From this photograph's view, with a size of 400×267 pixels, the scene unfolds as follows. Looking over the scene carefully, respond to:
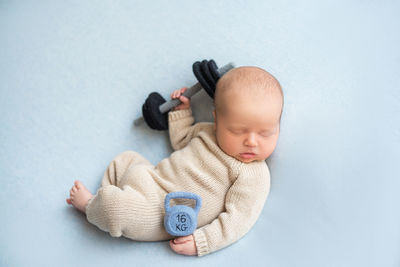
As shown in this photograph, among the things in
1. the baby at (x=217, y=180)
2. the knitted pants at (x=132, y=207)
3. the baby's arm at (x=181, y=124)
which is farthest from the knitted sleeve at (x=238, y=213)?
the baby's arm at (x=181, y=124)

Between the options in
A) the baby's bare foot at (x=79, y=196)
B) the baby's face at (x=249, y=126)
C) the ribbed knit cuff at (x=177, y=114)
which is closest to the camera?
the baby's face at (x=249, y=126)

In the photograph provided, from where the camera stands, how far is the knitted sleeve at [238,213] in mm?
984

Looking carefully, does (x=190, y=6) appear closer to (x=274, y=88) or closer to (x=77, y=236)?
(x=274, y=88)

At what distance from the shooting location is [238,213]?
1.00 meters

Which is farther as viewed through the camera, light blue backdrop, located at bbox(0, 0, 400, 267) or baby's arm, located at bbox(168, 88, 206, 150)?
baby's arm, located at bbox(168, 88, 206, 150)

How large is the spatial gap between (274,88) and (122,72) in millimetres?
498

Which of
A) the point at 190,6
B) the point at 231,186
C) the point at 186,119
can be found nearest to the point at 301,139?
the point at 231,186

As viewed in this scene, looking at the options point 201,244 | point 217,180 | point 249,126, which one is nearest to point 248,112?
point 249,126

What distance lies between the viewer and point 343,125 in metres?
1.01

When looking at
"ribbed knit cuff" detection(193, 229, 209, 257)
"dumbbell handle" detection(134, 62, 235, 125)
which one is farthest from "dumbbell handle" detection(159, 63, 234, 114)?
"ribbed knit cuff" detection(193, 229, 209, 257)

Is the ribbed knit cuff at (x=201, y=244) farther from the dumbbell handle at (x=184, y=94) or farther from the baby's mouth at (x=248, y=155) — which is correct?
the dumbbell handle at (x=184, y=94)

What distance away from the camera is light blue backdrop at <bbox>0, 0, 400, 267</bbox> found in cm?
96

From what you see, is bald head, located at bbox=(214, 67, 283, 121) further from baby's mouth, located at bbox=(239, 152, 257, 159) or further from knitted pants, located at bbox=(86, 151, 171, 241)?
knitted pants, located at bbox=(86, 151, 171, 241)

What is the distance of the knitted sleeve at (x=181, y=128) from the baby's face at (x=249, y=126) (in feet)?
0.48
